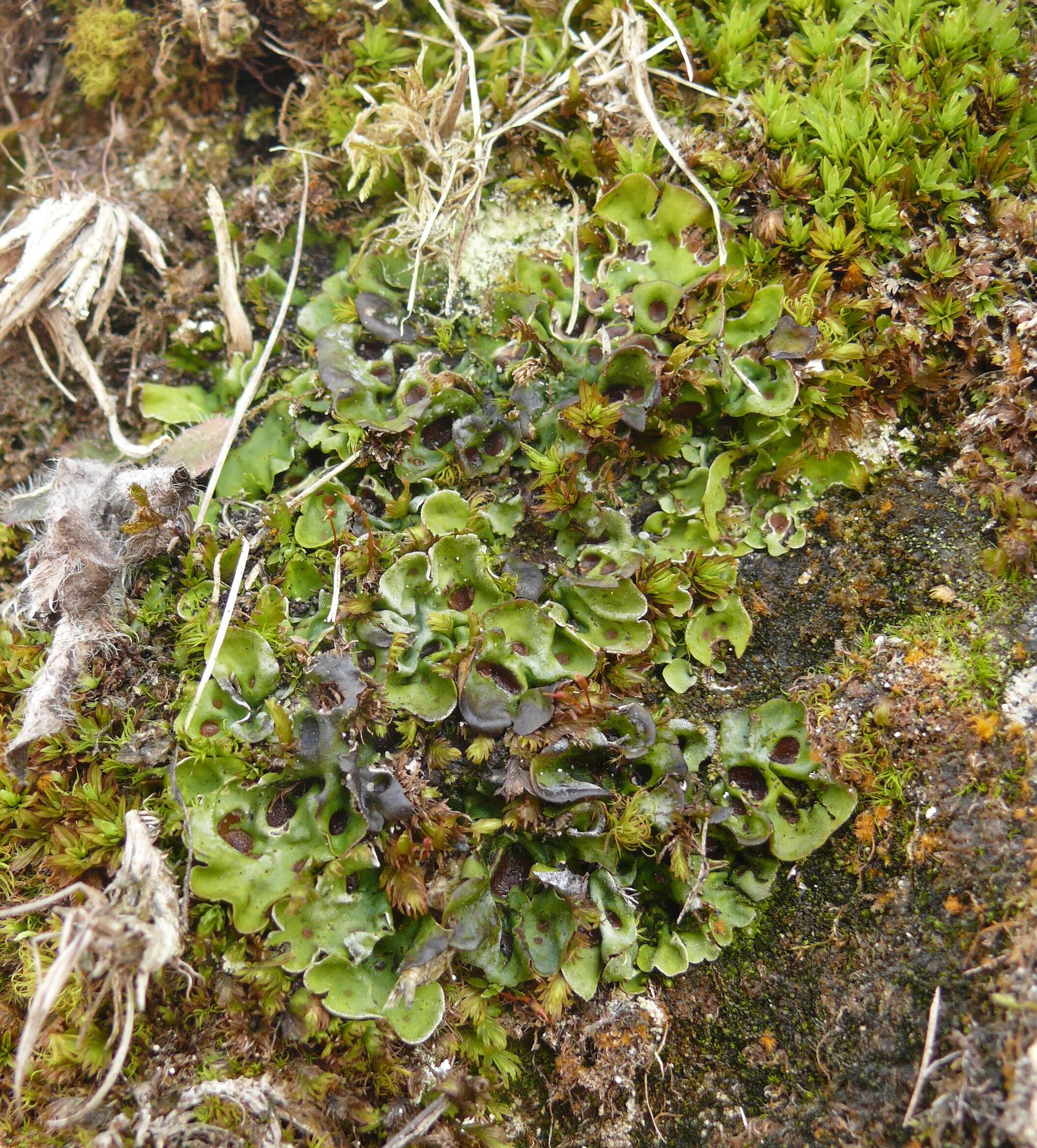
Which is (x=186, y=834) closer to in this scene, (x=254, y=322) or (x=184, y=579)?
(x=184, y=579)

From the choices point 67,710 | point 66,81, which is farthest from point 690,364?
point 66,81

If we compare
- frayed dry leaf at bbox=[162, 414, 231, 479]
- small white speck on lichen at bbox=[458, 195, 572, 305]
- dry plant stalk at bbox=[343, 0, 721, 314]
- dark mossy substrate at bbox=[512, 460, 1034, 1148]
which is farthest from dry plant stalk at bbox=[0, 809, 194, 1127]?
small white speck on lichen at bbox=[458, 195, 572, 305]

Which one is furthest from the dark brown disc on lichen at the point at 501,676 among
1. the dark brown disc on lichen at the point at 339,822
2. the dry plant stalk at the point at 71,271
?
the dry plant stalk at the point at 71,271

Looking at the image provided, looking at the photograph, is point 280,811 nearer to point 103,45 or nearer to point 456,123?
point 456,123

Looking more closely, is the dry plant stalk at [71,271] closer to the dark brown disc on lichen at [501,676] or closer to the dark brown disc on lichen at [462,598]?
the dark brown disc on lichen at [462,598]

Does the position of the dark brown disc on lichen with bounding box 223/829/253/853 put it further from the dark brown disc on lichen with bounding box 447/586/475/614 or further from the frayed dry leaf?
the frayed dry leaf
